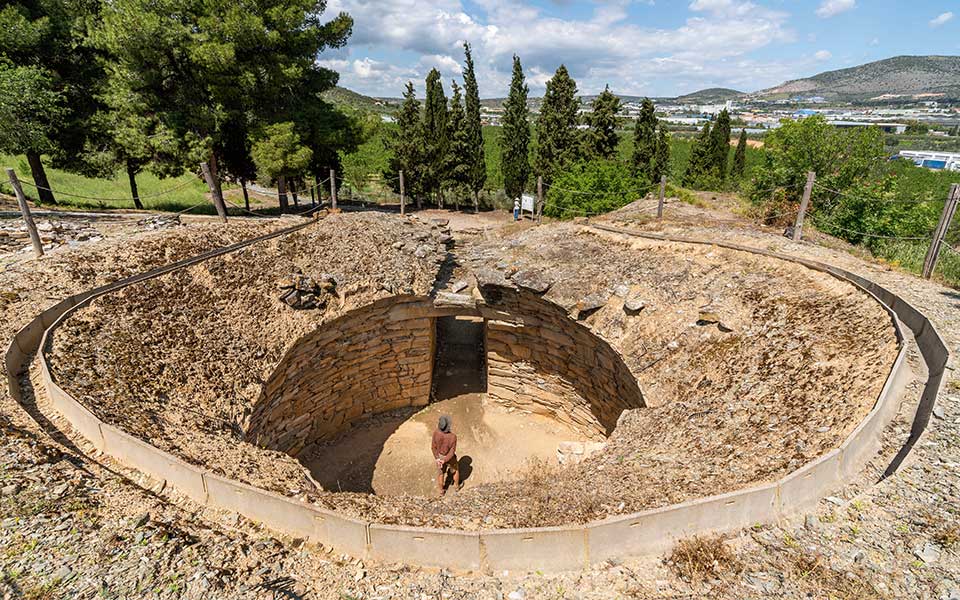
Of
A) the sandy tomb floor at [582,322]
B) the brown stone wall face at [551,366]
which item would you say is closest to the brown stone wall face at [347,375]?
the sandy tomb floor at [582,322]

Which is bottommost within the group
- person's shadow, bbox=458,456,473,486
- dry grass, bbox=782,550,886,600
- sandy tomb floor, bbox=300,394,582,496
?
person's shadow, bbox=458,456,473,486

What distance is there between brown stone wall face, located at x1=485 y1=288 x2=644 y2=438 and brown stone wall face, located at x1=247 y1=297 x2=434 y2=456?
181 centimetres

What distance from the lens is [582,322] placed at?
9.29m

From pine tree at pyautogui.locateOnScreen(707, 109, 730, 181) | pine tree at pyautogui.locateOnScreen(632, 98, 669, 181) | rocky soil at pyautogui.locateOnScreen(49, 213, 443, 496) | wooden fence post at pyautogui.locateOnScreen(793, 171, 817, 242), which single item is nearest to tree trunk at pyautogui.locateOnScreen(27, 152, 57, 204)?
rocky soil at pyautogui.locateOnScreen(49, 213, 443, 496)

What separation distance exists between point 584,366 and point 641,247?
322cm

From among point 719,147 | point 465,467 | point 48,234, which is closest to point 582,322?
point 465,467

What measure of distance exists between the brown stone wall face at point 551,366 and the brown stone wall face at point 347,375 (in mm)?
1815

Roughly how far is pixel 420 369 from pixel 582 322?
14.5 feet

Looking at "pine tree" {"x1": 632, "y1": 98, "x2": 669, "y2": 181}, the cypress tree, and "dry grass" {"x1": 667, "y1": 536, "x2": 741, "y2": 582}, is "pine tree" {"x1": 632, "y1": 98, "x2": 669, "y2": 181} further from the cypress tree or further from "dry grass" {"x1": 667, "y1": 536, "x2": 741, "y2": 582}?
"dry grass" {"x1": 667, "y1": 536, "x2": 741, "y2": 582}

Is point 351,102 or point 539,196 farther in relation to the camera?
point 351,102

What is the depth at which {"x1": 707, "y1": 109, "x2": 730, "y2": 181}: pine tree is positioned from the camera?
1273 inches

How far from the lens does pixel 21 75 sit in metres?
12.9

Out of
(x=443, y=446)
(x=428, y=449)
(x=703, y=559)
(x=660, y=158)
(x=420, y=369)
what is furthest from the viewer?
(x=660, y=158)

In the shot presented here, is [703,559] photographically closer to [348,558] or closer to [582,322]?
[348,558]
